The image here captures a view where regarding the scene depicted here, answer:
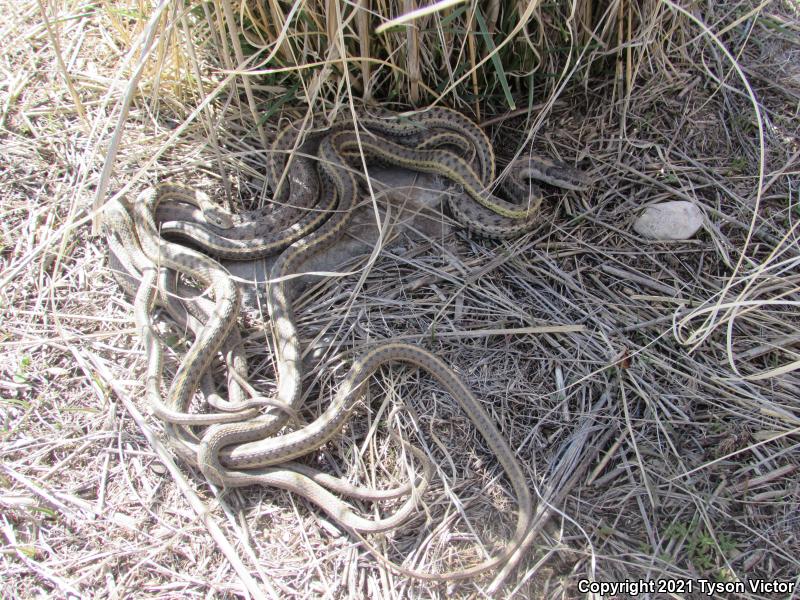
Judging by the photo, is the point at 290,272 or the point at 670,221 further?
the point at 290,272

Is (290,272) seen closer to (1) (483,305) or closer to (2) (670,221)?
(1) (483,305)

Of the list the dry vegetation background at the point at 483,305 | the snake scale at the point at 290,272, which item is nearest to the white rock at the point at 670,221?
the dry vegetation background at the point at 483,305

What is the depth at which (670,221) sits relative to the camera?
381 cm

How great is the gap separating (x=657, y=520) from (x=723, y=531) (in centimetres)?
33

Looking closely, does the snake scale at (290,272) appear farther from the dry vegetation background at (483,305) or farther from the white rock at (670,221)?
the white rock at (670,221)

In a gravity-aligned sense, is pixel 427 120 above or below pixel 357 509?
above

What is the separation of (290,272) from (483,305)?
1.38 meters

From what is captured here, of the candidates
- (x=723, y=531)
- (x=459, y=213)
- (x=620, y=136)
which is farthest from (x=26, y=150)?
(x=723, y=531)

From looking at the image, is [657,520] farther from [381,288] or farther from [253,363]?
[253,363]

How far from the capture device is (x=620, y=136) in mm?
4156

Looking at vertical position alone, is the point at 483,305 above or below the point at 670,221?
below

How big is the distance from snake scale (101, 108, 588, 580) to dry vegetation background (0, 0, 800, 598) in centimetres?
14

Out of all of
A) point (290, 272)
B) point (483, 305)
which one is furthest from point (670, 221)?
point (290, 272)

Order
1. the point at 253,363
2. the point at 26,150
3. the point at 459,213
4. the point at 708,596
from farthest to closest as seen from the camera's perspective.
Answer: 1. the point at 26,150
2. the point at 459,213
3. the point at 253,363
4. the point at 708,596
